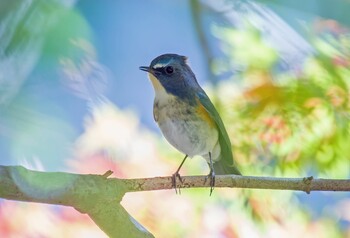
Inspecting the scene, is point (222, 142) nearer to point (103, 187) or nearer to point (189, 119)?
point (189, 119)

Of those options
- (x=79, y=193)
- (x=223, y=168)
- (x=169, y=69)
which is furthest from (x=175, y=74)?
(x=79, y=193)

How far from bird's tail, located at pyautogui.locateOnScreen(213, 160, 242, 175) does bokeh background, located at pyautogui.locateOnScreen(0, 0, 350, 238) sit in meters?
0.01

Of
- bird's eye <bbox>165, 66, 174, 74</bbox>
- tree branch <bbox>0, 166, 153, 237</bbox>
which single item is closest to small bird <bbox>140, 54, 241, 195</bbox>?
bird's eye <bbox>165, 66, 174, 74</bbox>

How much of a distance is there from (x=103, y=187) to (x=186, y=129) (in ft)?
0.80

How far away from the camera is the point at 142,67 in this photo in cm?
52

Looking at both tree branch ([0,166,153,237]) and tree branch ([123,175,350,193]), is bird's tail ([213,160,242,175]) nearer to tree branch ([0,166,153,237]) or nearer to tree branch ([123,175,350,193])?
tree branch ([123,175,350,193])

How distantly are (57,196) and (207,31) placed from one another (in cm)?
19

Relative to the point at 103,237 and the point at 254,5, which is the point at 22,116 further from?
the point at 103,237

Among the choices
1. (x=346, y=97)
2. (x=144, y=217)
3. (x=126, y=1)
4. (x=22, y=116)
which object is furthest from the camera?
(x=144, y=217)

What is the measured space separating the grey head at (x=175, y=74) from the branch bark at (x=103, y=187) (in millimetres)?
115

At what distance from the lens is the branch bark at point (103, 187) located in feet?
1.07

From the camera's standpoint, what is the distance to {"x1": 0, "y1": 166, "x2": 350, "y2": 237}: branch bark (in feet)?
1.07

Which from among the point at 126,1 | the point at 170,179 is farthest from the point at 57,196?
the point at 170,179

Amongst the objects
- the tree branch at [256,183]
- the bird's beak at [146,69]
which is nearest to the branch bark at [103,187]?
the tree branch at [256,183]
